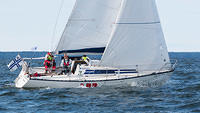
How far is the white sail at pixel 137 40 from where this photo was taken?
81.9 feet

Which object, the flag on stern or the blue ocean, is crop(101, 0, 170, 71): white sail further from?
the flag on stern

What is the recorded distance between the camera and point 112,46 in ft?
81.4

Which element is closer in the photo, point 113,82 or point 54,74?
point 113,82

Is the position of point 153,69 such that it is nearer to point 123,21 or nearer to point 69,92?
point 123,21

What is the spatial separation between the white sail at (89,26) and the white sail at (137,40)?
101 centimetres

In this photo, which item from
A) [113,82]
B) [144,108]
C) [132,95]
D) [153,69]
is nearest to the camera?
[144,108]

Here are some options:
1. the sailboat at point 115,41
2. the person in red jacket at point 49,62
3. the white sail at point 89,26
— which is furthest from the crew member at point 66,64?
the person in red jacket at point 49,62

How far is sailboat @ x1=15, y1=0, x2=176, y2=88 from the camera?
81.1 ft

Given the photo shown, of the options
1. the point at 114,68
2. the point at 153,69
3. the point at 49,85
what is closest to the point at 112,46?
the point at 114,68

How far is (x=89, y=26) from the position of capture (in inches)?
1005

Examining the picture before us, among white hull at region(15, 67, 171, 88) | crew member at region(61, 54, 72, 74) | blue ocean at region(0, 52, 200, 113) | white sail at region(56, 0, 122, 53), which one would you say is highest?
Answer: white sail at region(56, 0, 122, 53)

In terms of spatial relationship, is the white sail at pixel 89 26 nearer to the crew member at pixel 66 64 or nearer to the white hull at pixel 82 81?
the crew member at pixel 66 64

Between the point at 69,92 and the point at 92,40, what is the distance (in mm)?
4146

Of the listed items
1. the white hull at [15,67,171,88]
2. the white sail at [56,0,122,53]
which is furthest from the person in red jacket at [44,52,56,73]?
the white hull at [15,67,171,88]
